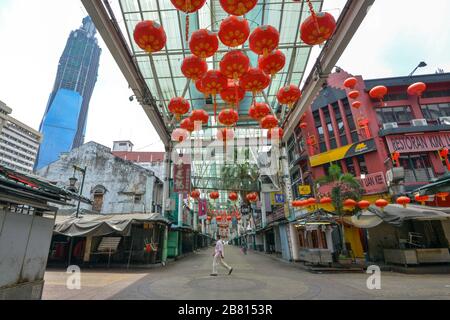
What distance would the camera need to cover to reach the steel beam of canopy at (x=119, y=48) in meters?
6.73

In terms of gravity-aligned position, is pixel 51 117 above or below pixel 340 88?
above

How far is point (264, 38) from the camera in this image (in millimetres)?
4898

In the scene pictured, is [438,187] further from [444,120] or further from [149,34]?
[444,120]

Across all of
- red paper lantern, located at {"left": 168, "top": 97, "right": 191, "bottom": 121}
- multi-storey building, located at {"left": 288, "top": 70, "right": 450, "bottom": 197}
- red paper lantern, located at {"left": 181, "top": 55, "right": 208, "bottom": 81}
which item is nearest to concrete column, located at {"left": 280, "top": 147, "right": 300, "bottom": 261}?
multi-storey building, located at {"left": 288, "top": 70, "right": 450, "bottom": 197}

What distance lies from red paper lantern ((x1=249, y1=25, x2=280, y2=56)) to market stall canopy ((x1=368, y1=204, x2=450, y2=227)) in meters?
11.8

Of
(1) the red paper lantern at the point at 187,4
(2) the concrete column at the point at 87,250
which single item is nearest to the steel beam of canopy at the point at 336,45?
(1) the red paper lantern at the point at 187,4

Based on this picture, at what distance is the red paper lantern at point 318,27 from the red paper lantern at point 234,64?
143 cm

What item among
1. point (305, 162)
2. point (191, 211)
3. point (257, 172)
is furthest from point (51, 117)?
point (305, 162)

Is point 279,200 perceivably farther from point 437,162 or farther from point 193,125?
point 437,162

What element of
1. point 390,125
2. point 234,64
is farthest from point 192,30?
point 390,125

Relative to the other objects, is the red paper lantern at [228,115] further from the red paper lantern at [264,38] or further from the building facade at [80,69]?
the building facade at [80,69]

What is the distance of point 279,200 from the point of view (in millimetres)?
16203

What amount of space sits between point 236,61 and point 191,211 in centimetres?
3222

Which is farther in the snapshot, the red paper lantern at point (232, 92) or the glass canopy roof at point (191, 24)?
the glass canopy roof at point (191, 24)
